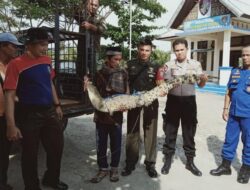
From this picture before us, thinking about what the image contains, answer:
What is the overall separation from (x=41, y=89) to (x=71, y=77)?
56.0 inches

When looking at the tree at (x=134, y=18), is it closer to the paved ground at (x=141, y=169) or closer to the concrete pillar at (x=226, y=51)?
the concrete pillar at (x=226, y=51)

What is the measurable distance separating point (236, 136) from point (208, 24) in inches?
Answer: 537

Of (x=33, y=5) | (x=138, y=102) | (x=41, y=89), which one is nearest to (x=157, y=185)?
(x=138, y=102)

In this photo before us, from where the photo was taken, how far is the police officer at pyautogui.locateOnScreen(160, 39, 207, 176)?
144 inches

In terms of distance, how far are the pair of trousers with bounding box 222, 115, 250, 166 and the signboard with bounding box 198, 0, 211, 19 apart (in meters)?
14.9

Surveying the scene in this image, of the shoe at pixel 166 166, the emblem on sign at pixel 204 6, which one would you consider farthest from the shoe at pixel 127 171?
the emblem on sign at pixel 204 6

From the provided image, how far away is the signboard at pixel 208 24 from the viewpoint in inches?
605

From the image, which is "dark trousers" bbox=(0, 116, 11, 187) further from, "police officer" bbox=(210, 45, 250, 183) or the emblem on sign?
the emblem on sign

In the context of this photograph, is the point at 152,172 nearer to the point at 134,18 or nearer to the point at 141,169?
the point at 141,169

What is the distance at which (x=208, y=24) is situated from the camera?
53.4ft

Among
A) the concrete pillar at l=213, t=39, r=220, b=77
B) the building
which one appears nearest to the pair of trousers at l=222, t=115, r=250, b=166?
the building

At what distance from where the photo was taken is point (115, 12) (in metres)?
17.4

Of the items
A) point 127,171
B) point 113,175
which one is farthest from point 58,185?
point 127,171

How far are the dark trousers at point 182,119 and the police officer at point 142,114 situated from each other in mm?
260
